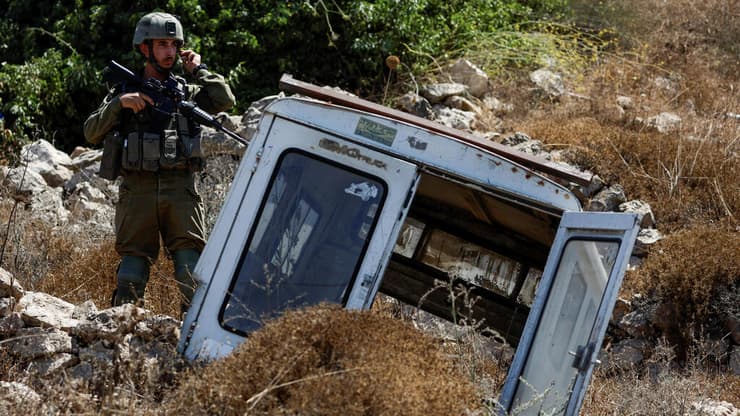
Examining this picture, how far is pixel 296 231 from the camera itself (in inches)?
205

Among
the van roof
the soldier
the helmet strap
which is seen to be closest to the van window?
the van roof

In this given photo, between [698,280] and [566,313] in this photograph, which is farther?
[698,280]

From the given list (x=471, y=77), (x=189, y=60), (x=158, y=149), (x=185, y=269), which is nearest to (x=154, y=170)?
(x=158, y=149)

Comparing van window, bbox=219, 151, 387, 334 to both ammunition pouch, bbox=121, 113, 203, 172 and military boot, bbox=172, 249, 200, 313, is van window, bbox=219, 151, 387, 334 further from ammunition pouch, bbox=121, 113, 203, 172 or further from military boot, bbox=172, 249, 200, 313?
ammunition pouch, bbox=121, 113, 203, 172

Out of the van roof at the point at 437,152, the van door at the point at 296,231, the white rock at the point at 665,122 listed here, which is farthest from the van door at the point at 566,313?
the white rock at the point at 665,122

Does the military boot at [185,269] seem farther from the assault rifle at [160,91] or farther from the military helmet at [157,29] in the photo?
the military helmet at [157,29]

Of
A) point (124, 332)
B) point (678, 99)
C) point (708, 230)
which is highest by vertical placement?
point (678, 99)

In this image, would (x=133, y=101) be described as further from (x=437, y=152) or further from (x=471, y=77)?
(x=471, y=77)

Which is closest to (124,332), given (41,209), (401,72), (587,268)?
(587,268)

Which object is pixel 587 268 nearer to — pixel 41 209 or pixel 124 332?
pixel 124 332

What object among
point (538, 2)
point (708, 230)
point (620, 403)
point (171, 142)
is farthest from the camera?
point (538, 2)

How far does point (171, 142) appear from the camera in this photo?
6.09 m

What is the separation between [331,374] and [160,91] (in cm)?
281

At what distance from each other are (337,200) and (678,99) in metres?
9.40
